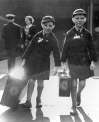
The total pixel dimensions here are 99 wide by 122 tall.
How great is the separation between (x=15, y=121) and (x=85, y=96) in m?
2.11

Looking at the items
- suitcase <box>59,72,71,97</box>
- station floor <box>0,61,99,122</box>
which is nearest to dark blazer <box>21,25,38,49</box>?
station floor <box>0,61,99,122</box>

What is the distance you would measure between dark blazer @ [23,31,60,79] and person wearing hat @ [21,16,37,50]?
64.9 inches

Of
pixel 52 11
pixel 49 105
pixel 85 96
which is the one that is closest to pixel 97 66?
pixel 52 11

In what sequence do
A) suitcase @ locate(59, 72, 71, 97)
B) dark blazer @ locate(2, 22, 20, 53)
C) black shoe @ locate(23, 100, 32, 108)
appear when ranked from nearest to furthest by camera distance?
suitcase @ locate(59, 72, 71, 97) < black shoe @ locate(23, 100, 32, 108) < dark blazer @ locate(2, 22, 20, 53)

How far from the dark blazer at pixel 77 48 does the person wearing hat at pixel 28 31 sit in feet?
6.08

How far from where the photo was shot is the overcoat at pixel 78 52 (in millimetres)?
5422

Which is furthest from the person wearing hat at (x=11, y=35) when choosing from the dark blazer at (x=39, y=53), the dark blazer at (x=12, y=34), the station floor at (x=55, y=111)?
the dark blazer at (x=39, y=53)

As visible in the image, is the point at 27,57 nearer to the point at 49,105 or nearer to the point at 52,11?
the point at 49,105

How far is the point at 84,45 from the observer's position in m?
5.48

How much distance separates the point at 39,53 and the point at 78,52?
66 centimetres

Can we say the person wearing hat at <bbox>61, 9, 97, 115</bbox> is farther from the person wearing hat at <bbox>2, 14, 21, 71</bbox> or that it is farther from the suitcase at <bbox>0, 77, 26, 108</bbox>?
the person wearing hat at <bbox>2, 14, 21, 71</bbox>

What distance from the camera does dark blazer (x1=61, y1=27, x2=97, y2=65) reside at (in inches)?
213

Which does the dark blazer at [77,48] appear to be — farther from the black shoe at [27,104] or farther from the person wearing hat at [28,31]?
the person wearing hat at [28,31]

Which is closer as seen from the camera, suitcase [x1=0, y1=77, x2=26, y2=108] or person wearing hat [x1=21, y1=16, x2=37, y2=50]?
suitcase [x1=0, y1=77, x2=26, y2=108]
